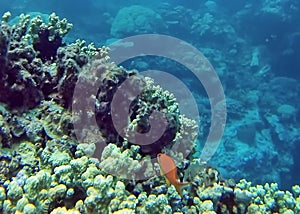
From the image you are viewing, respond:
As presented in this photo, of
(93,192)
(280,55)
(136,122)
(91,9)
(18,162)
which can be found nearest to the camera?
(93,192)

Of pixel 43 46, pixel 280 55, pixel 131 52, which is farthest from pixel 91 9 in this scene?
pixel 43 46

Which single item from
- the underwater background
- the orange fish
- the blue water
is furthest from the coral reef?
the blue water

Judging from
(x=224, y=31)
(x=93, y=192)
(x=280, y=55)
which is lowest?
(x=93, y=192)

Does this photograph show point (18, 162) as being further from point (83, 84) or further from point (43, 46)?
point (43, 46)

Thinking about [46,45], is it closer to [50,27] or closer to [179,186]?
[50,27]

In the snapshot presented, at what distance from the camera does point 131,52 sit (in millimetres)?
15297

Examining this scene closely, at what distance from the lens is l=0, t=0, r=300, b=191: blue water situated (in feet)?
41.3

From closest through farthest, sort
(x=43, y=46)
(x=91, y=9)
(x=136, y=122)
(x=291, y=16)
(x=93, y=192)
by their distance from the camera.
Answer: (x=93, y=192) < (x=136, y=122) < (x=43, y=46) < (x=291, y=16) < (x=91, y=9)

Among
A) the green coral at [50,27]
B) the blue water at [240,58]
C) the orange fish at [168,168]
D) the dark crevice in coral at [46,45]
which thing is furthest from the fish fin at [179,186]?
the blue water at [240,58]

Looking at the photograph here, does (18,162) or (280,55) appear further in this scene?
(280,55)

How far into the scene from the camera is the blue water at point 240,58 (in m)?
12.6

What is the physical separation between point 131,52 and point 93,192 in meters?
13.6

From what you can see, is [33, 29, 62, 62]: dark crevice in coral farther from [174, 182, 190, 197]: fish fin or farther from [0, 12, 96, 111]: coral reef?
[174, 182, 190, 197]: fish fin

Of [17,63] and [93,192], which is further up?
[17,63]
